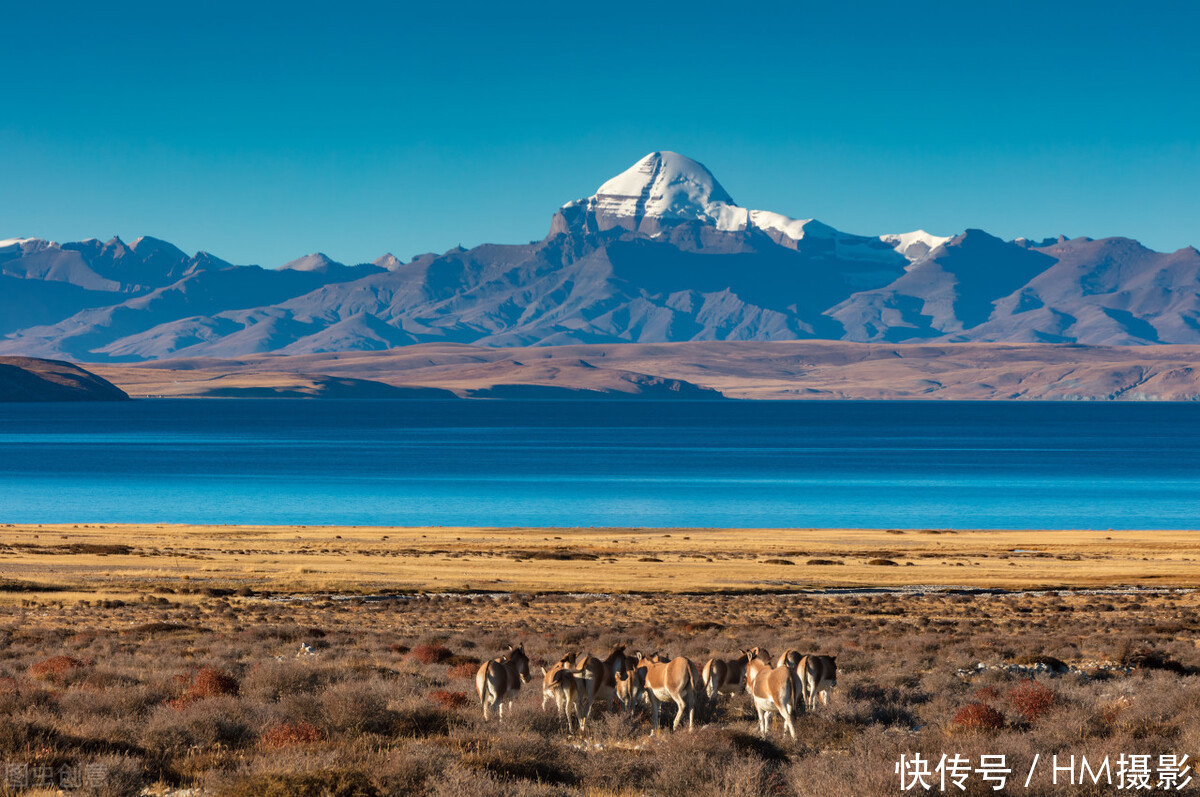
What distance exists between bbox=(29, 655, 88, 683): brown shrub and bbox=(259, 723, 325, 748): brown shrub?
19.8 feet

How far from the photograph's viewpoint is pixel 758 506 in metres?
83.2

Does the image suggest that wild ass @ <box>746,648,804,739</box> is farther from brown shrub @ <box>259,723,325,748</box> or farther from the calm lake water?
the calm lake water

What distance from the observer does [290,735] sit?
11820mm

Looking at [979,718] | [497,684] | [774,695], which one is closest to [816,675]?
[774,695]

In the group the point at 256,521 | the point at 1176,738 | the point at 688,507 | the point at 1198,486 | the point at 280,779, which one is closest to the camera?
the point at 280,779

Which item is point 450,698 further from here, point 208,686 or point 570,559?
point 570,559

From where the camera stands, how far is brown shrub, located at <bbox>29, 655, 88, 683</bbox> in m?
16.7

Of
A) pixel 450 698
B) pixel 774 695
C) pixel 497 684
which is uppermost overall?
pixel 774 695

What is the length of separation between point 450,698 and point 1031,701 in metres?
7.24

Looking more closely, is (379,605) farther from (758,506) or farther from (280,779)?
(758,506)

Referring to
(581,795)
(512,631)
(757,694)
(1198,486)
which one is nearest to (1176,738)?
(757,694)

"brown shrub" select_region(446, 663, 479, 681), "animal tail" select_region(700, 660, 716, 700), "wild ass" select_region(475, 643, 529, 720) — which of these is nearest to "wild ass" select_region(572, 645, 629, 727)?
"wild ass" select_region(475, 643, 529, 720)

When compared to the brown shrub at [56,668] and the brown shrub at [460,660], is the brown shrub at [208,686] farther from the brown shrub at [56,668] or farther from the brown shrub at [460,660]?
the brown shrub at [460,660]

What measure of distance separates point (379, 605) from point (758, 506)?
5368 centimetres
